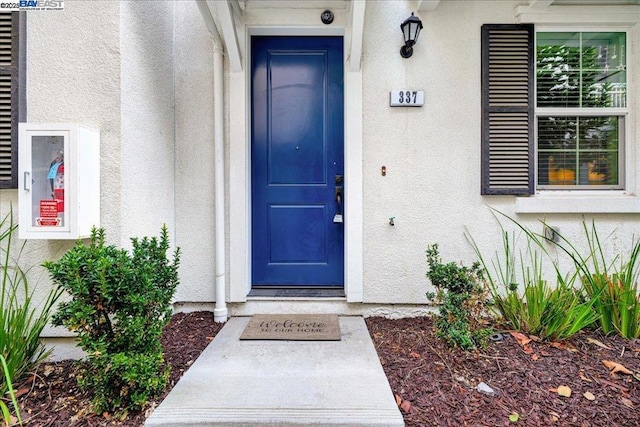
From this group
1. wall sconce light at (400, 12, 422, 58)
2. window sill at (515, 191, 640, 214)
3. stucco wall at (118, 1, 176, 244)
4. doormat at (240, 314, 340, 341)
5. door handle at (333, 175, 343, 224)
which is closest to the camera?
Result: stucco wall at (118, 1, 176, 244)

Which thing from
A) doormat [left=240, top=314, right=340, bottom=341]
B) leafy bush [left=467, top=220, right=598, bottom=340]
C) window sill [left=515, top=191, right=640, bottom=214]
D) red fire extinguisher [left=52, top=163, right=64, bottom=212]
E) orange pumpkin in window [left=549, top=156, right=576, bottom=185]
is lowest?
doormat [left=240, top=314, right=340, bottom=341]

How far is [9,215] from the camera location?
2.39 meters

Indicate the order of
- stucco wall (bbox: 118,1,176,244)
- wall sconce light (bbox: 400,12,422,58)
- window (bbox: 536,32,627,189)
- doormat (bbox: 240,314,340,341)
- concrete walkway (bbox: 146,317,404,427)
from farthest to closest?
window (bbox: 536,32,627,189)
wall sconce light (bbox: 400,12,422,58)
doormat (bbox: 240,314,340,341)
stucco wall (bbox: 118,1,176,244)
concrete walkway (bbox: 146,317,404,427)

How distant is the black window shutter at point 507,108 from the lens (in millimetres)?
3006

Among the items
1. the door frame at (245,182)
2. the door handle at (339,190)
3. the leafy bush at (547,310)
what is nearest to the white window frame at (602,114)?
the leafy bush at (547,310)

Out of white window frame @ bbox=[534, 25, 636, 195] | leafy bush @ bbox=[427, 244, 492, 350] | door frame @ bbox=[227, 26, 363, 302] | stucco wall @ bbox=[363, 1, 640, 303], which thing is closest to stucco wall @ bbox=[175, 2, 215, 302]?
door frame @ bbox=[227, 26, 363, 302]

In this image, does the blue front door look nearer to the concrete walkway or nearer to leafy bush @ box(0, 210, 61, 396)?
Answer: the concrete walkway

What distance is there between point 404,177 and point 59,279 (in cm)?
267

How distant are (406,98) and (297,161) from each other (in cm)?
120

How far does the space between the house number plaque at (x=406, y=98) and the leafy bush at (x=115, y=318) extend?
2.44m

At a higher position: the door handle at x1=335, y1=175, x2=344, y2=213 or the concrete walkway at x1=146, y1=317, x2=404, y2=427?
the door handle at x1=335, y1=175, x2=344, y2=213

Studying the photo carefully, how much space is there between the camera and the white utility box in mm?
2191

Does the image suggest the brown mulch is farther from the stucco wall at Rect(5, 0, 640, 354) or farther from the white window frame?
the white window frame

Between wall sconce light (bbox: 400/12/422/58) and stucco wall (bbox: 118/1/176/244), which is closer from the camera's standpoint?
stucco wall (bbox: 118/1/176/244)
